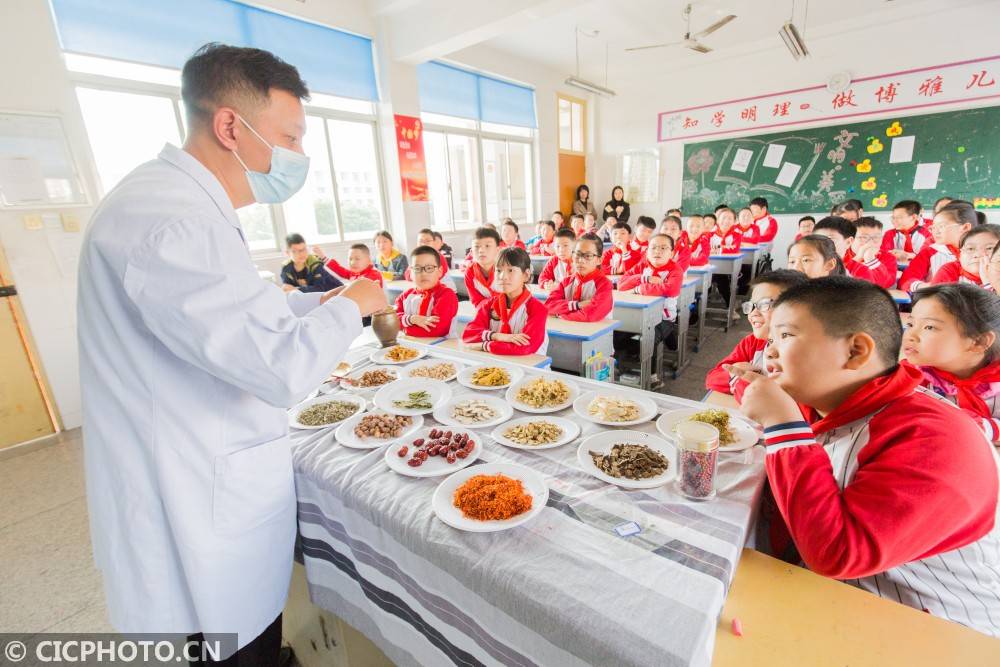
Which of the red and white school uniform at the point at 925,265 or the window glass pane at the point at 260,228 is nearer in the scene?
the red and white school uniform at the point at 925,265

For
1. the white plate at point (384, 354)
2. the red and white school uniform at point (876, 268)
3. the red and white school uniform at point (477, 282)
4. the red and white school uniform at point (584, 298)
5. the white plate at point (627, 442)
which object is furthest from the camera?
the red and white school uniform at point (477, 282)

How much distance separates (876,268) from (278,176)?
461 centimetres

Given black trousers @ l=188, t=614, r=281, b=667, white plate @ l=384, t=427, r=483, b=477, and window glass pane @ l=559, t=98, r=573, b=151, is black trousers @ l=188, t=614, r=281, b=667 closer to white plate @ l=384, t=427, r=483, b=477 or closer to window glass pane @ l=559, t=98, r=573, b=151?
white plate @ l=384, t=427, r=483, b=477

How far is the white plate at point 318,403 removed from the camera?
53.9 inches

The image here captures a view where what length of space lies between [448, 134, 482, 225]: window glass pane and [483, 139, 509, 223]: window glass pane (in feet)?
0.73

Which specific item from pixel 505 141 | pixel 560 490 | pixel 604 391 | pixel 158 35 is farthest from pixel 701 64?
pixel 560 490

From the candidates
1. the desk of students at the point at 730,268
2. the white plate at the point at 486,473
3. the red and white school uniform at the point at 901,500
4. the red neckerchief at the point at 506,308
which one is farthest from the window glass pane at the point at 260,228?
the red and white school uniform at the point at 901,500

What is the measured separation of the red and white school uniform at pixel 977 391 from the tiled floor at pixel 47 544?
323cm

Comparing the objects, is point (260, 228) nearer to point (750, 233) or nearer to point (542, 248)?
point (542, 248)

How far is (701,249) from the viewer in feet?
18.7

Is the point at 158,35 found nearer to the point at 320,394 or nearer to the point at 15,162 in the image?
the point at 15,162

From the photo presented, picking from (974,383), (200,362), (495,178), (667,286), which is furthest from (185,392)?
(495,178)

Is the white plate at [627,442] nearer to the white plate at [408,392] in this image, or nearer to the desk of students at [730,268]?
the white plate at [408,392]

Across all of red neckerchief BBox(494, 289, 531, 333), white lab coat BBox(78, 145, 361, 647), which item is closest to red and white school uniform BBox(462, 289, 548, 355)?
red neckerchief BBox(494, 289, 531, 333)
